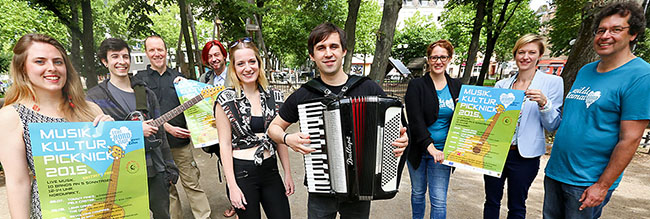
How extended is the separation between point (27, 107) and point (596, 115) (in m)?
3.60

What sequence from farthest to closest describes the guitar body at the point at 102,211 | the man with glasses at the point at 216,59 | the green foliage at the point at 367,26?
the green foliage at the point at 367,26, the man with glasses at the point at 216,59, the guitar body at the point at 102,211

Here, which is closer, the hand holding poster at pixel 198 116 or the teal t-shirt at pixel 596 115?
the teal t-shirt at pixel 596 115

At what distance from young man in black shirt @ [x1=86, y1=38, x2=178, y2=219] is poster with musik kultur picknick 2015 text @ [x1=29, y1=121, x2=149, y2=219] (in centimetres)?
60

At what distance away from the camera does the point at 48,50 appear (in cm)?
149

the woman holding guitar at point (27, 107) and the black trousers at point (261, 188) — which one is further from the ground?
the woman holding guitar at point (27, 107)

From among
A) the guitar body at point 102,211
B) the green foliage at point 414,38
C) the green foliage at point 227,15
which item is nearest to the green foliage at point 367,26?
the green foliage at point 414,38

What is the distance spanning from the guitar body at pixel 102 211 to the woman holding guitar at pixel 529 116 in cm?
312

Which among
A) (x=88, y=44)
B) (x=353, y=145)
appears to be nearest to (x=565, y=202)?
(x=353, y=145)

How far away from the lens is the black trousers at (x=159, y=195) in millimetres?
2338

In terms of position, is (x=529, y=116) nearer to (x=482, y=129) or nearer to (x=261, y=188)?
(x=482, y=129)

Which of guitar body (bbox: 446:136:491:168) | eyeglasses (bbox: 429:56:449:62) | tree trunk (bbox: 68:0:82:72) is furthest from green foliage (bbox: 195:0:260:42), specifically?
guitar body (bbox: 446:136:491:168)

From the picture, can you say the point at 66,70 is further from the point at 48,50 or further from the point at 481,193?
the point at 481,193

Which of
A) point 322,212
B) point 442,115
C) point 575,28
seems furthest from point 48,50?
point 575,28

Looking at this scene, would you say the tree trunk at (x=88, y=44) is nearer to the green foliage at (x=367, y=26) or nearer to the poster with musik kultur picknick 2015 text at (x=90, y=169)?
the poster with musik kultur picknick 2015 text at (x=90, y=169)
